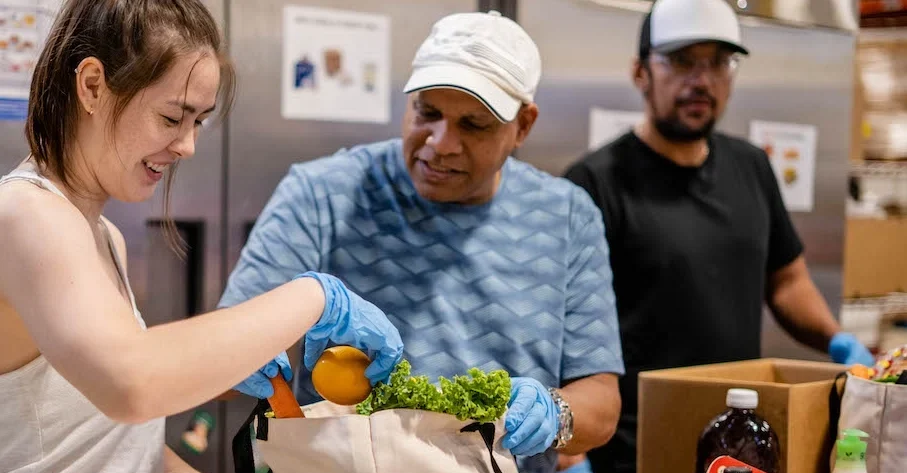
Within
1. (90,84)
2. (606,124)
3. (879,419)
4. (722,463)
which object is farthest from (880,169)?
(90,84)

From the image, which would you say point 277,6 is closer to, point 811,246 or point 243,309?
point 243,309

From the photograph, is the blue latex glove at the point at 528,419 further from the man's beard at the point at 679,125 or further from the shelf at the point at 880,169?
the shelf at the point at 880,169

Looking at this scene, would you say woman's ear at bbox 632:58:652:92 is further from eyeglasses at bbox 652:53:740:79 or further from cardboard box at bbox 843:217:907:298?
cardboard box at bbox 843:217:907:298

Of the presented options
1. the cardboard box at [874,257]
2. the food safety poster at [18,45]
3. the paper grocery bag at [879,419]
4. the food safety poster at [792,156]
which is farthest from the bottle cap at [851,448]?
the cardboard box at [874,257]

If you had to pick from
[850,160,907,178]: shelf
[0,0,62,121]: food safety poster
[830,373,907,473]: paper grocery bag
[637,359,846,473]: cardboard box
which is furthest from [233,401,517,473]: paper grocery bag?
[850,160,907,178]: shelf

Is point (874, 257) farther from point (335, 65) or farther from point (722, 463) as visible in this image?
point (722, 463)

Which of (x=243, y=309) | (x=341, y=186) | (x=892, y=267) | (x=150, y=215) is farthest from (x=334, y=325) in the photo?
(x=892, y=267)

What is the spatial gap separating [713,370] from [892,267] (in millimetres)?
2322

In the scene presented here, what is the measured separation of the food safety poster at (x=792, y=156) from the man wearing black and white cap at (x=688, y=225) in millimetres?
588

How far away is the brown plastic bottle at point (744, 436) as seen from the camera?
1.61m

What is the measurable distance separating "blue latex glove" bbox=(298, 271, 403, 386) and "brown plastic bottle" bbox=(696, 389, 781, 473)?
0.60 meters

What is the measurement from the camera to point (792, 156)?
330cm

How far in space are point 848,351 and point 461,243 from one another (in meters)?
1.02

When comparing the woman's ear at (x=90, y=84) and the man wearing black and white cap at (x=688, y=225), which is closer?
the woman's ear at (x=90, y=84)
